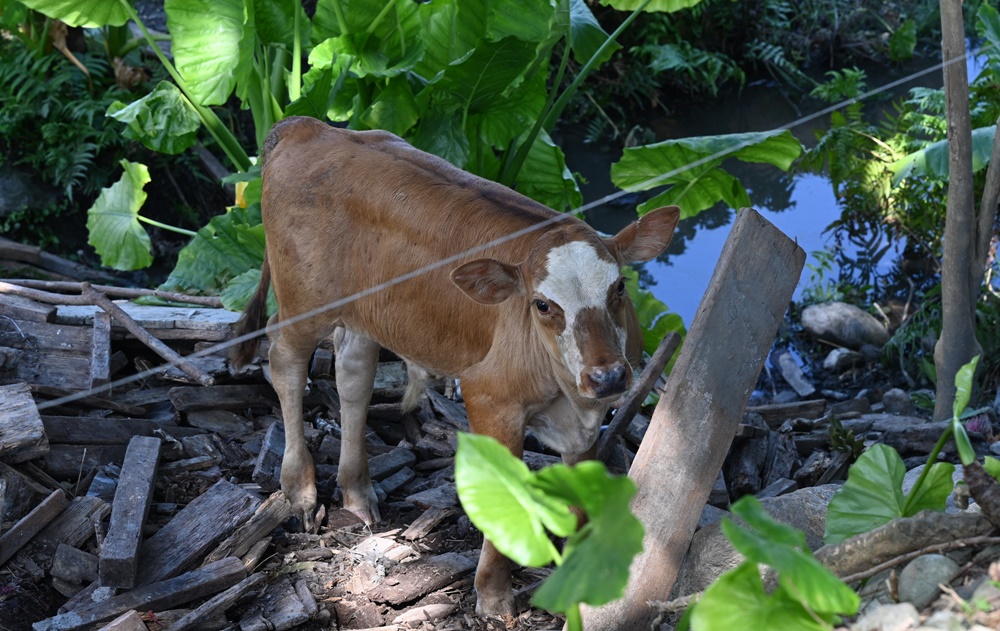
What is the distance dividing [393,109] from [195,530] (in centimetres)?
288

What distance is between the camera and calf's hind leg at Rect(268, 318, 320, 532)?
15.0 ft

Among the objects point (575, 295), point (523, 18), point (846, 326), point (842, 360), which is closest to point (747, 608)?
point (575, 295)

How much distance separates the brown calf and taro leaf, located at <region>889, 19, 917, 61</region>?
10.1m

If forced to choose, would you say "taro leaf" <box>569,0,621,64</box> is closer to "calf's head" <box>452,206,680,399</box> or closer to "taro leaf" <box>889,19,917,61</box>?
"calf's head" <box>452,206,680,399</box>

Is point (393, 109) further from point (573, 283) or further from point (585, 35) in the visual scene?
point (573, 283)

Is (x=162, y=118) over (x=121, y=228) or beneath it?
over

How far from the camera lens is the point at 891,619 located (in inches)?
93.3

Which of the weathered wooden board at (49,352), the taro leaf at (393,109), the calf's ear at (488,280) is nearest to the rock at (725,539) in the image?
the calf's ear at (488,280)

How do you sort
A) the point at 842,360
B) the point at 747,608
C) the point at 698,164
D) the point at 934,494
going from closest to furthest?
the point at 747,608 < the point at 934,494 < the point at 698,164 < the point at 842,360

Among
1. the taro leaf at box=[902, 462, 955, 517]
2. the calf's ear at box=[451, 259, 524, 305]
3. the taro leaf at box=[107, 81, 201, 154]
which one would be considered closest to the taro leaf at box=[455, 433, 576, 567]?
the taro leaf at box=[902, 462, 955, 517]

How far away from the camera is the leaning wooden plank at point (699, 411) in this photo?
126 inches

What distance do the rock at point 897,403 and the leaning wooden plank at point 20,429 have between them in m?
4.95

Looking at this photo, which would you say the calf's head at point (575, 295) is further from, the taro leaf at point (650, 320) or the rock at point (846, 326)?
the rock at point (846, 326)

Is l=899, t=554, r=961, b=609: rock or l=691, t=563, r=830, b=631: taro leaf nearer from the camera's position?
l=691, t=563, r=830, b=631: taro leaf
